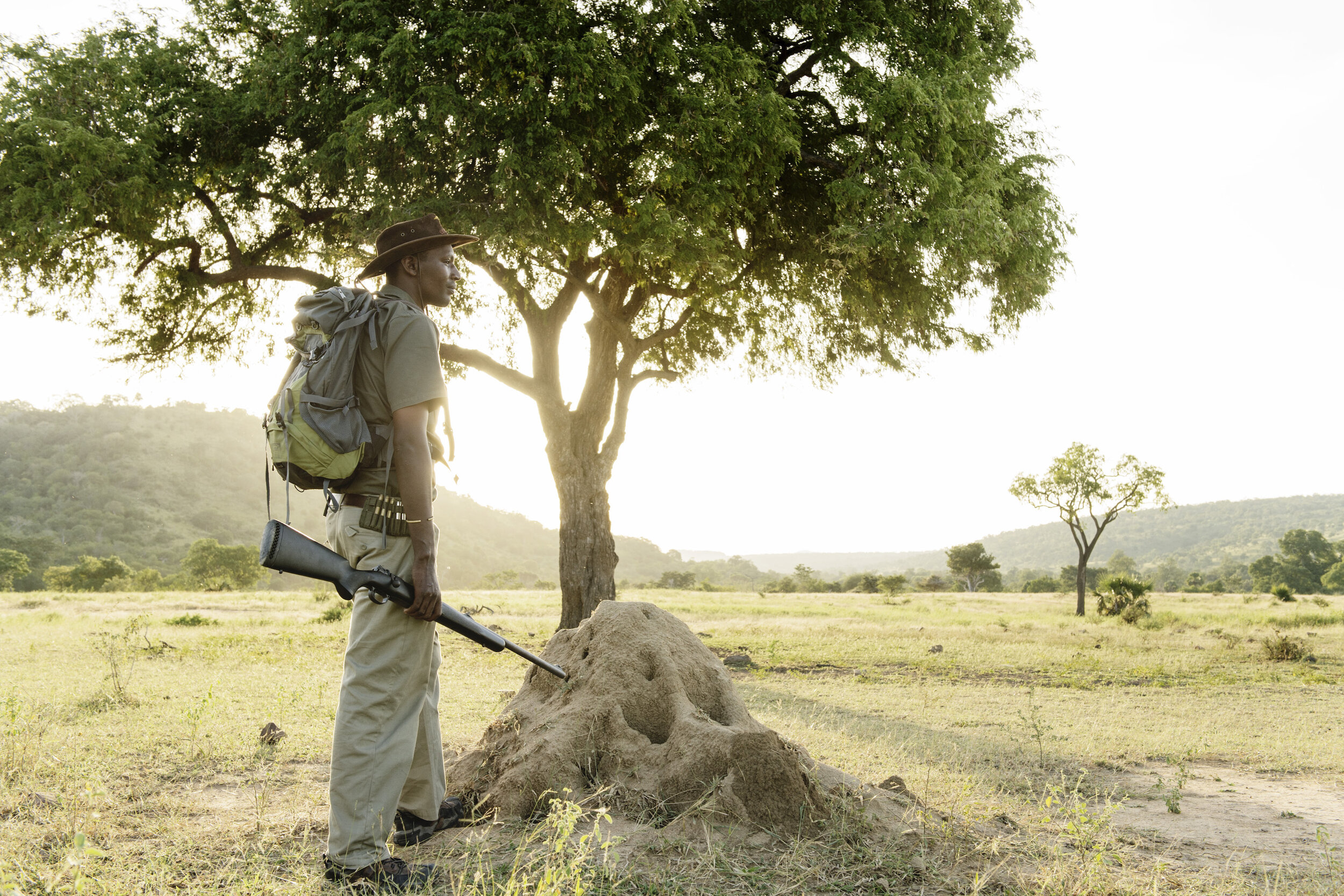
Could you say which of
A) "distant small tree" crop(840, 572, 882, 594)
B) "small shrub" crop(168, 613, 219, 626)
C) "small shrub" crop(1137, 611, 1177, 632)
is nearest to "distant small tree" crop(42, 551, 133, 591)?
"small shrub" crop(168, 613, 219, 626)

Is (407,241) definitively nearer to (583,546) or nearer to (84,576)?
(583,546)

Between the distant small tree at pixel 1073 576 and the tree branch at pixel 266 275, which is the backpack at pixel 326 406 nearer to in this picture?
the tree branch at pixel 266 275

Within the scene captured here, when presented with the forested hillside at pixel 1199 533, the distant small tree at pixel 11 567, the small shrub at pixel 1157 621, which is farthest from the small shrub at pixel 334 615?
the forested hillside at pixel 1199 533

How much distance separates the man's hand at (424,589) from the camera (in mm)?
3346

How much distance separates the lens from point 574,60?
9.31 metres

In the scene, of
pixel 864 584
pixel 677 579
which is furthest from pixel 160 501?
pixel 864 584

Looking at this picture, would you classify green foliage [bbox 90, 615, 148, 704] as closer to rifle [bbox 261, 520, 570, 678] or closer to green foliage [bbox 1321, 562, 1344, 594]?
rifle [bbox 261, 520, 570, 678]

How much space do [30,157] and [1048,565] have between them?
17783 centimetres

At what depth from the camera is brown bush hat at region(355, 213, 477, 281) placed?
368 centimetres

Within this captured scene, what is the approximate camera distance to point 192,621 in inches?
720

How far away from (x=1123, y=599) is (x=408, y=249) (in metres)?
29.2

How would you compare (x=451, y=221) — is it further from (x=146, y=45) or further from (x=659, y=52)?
(x=146, y=45)

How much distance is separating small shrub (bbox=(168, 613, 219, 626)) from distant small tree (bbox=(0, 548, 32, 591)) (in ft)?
105

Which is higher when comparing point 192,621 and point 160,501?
point 160,501
